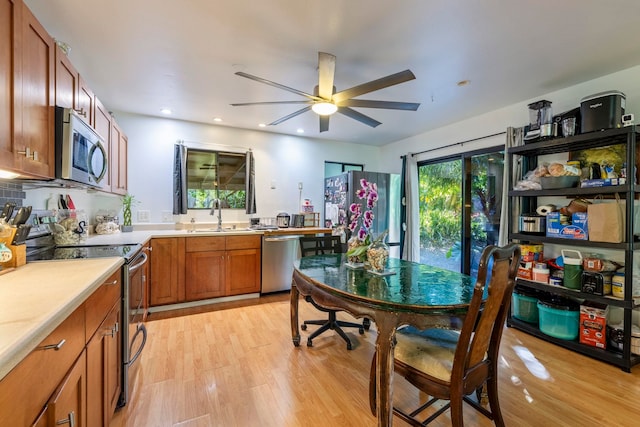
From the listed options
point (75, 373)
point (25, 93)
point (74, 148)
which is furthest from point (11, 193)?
point (75, 373)

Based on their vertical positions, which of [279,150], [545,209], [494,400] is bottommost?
[494,400]

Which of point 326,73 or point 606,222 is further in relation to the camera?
point 606,222

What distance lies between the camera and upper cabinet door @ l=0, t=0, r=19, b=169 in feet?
3.72

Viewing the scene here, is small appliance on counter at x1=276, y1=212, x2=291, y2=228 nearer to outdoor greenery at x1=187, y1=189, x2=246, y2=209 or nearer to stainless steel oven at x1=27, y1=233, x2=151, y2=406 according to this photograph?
outdoor greenery at x1=187, y1=189, x2=246, y2=209

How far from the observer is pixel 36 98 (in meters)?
1.40

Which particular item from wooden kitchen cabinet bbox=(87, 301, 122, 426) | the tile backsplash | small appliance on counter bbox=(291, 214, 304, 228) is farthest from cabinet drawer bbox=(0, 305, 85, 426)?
small appliance on counter bbox=(291, 214, 304, 228)

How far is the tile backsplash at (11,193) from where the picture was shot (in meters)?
1.72

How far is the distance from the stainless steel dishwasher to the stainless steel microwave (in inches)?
83.3

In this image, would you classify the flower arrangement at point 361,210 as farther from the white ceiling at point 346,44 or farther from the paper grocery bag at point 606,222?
the paper grocery bag at point 606,222

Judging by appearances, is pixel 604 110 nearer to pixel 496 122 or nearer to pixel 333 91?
pixel 496 122

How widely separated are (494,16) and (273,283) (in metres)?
3.48

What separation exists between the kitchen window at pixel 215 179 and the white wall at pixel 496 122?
8.86ft

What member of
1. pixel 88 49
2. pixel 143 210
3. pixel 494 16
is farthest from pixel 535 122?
pixel 143 210

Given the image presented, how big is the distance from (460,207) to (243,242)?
9.93 ft
